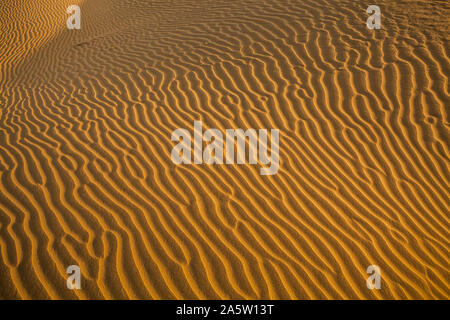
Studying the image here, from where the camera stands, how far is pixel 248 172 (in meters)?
3.80

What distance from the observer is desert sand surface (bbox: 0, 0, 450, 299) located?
2799 millimetres

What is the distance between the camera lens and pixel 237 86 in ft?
17.8

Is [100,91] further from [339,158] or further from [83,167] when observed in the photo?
[339,158]
